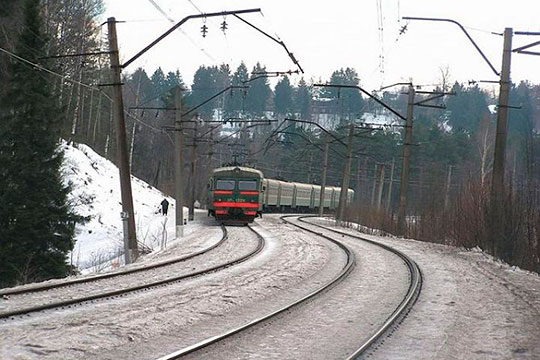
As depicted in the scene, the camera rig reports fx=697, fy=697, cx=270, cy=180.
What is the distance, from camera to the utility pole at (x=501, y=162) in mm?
20375

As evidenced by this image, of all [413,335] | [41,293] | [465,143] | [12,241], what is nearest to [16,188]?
[12,241]

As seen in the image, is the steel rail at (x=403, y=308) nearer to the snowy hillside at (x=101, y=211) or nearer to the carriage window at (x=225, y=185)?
the snowy hillside at (x=101, y=211)

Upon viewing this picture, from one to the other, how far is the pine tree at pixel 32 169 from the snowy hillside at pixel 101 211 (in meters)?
1.40

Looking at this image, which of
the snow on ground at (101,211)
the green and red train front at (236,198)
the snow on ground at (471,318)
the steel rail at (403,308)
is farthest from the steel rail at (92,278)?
the green and red train front at (236,198)

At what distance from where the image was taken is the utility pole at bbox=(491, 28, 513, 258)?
20375 mm

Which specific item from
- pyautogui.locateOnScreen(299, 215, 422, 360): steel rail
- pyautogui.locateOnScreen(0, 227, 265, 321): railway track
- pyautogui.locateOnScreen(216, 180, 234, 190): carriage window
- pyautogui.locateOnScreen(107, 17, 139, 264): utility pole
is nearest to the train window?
pyautogui.locateOnScreen(216, 180, 234, 190): carriage window

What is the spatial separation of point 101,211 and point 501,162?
84.4ft

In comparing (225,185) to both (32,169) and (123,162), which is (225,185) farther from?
(123,162)

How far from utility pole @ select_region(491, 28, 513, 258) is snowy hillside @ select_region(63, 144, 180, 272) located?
1239 cm

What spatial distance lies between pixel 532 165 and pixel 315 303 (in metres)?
8.82

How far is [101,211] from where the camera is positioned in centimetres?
4034

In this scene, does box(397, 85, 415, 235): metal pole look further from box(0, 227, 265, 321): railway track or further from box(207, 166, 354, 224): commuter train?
box(0, 227, 265, 321): railway track

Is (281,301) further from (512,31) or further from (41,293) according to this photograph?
(512,31)

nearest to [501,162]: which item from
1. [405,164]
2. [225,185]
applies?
[405,164]
